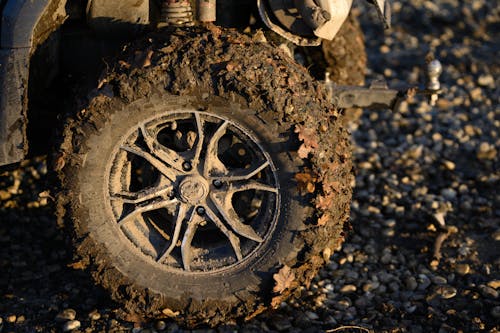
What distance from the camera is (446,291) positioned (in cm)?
470

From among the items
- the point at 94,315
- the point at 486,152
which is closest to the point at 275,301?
the point at 94,315

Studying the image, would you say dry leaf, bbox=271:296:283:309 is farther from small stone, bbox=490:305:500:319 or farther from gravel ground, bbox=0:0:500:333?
small stone, bbox=490:305:500:319

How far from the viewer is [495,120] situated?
7418 mm

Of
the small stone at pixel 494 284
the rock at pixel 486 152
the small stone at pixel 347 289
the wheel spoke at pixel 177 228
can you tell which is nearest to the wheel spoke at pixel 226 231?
the wheel spoke at pixel 177 228

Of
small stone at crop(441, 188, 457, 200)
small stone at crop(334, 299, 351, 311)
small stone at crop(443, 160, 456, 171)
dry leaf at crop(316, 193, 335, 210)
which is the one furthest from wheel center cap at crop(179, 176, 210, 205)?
small stone at crop(443, 160, 456, 171)

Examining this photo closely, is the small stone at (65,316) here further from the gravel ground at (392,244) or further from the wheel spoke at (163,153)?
the wheel spoke at (163,153)

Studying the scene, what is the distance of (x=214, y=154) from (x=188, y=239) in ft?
1.60

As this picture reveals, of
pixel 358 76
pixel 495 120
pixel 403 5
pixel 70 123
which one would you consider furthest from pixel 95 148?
pixel 403 5

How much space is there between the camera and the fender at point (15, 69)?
4.00m

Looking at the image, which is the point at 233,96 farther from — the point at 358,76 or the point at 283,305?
the point at 358,76

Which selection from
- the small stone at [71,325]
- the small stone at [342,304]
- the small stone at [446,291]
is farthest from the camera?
the small stone at [446,291]

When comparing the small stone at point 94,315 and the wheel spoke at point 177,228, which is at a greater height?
the wheel spoke at point 177,228

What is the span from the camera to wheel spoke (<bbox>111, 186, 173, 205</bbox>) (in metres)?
4.06

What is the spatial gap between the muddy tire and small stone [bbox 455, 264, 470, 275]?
1243mm
